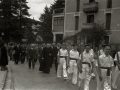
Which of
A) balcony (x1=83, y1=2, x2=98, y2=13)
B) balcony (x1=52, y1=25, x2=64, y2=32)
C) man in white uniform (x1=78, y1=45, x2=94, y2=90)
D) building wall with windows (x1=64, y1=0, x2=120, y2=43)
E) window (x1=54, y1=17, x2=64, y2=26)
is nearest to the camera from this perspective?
man in white uniform (x1=78, y1=45, x2=94, y2=90)

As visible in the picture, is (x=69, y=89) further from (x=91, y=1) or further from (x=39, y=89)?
(x=91, y=1)

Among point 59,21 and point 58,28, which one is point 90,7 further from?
point 58,28

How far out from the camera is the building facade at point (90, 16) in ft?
117

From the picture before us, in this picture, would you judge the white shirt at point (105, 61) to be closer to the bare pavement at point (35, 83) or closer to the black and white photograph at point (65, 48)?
the black and white photograph at point (65, 48)

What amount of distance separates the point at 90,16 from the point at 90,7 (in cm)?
204

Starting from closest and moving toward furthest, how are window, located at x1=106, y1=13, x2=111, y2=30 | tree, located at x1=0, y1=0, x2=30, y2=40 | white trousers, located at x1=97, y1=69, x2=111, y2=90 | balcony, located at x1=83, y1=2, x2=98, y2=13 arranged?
white trousers, located at x1=97, y1=69, x2=111, y2=90 < window, located at x1=106, y1=13, x2=111, y2=30 < balcony, located at x1=83, y1=2, x2=98, y2=13 < tree, located at x1=0, y1=0, x2=30, y2=40

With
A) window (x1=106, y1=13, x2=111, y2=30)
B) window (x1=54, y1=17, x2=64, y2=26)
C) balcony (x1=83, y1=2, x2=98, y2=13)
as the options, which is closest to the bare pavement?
window (x1=106, y1=13, x2=111, y2=30)

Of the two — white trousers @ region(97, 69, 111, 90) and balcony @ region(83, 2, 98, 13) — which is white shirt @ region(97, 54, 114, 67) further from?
balcony @ region(83, 2, 98, 13)

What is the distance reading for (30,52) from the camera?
1820 centimetres

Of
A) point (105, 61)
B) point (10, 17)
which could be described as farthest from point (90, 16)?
point (105, 61)

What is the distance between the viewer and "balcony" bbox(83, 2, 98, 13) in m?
37.6

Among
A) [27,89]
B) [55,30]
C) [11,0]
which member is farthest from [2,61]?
[11,0]

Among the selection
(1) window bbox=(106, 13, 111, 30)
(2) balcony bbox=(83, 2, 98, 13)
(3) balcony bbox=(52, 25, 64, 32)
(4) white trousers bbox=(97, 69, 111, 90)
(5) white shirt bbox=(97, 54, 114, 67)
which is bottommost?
(4) white trousers bbox=(97, 69, 111, 90)

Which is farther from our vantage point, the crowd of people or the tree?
the tree
